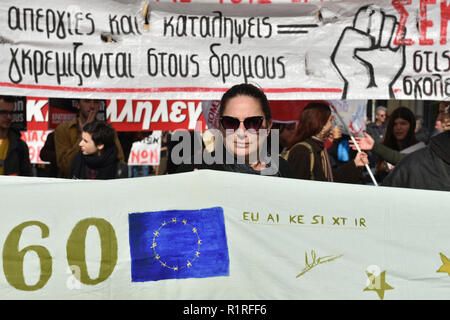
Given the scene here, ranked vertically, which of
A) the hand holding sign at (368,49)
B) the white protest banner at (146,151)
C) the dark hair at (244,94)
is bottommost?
the white protest banner at (146,151)

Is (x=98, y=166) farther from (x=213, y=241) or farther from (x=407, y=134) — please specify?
(x=407, y=134)

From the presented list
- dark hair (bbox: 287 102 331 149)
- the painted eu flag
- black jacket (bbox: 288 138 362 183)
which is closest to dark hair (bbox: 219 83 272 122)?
the painted eu flag

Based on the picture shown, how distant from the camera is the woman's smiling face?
4.15 m

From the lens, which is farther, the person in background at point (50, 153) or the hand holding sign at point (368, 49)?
the person in background at point (50, 153)

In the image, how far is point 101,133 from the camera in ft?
20.6

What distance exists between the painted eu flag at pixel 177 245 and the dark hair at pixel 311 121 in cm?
220

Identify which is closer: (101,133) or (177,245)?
(177,245)

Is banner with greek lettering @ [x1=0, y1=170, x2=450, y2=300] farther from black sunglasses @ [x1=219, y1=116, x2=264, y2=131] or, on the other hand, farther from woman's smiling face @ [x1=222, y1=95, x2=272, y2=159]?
black sunglasses @ [x1=219, y1=116, x2=264, y2=131]

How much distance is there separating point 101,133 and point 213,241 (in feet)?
8.82

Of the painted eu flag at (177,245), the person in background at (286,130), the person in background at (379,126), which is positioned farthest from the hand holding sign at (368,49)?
the person in background at (379,126)

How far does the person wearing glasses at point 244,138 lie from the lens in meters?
4.12

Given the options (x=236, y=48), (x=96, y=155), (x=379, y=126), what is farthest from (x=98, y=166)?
(x=379, y=126)

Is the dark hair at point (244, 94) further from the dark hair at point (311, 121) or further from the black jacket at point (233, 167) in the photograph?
the dark hair at point (311, 121)
